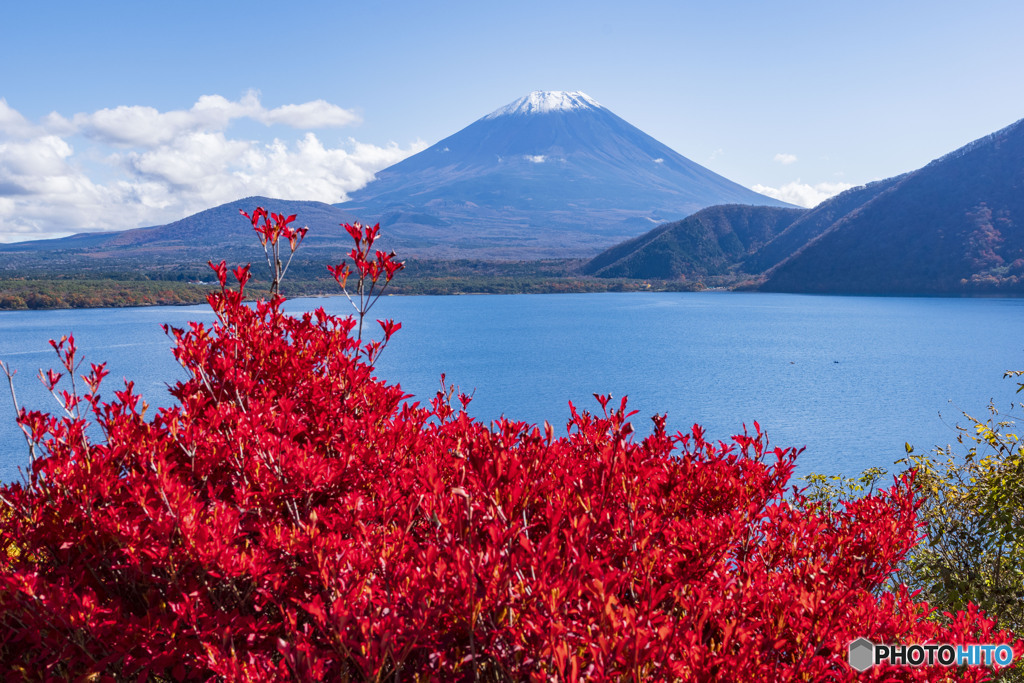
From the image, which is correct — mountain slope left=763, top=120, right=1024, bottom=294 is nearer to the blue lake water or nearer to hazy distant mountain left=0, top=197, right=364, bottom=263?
the blue lake water

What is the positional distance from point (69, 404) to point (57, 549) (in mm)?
562

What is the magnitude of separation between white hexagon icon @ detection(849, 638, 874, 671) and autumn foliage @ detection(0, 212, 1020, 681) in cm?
3

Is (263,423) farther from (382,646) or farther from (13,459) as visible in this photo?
(13,459)

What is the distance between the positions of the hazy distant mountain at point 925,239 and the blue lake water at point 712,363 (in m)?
4.14

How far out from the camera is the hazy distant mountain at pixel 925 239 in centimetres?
6831

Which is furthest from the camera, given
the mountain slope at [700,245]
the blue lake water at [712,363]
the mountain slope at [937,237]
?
the mountain slope at [700,245]

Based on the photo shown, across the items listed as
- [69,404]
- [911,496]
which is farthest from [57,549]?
[911,496]

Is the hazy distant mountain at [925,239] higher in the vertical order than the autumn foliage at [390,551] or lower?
higher

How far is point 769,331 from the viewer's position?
164 ft

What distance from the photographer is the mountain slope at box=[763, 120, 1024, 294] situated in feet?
223

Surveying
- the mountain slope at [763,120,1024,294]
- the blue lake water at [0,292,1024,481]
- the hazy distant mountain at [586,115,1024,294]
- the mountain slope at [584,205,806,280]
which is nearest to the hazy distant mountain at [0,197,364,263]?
the mountain slope at [584,205,806,280]

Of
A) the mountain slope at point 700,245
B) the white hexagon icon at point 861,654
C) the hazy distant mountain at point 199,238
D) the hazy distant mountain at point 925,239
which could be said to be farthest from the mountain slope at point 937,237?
the hazy distant mountain at point 199,238

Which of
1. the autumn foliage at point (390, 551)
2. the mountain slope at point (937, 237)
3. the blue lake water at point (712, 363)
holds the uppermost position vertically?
the mountain slope at point (937, 237)

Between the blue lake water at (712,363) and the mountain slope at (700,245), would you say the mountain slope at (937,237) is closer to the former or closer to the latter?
the blue lake water at (712,363)
